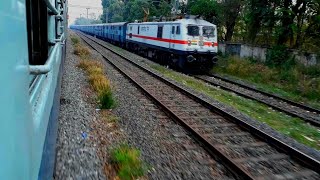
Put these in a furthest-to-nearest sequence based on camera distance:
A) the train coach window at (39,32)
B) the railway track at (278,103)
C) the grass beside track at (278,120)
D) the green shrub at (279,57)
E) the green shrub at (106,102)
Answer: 1. the green shrub at (279,57)
2. the railway track at (278,103)
3. the green shrub at (106,102)
4. the grass beside track at (278,120)
5. the train coach window at (39,32)

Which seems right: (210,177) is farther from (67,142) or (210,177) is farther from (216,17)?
(216,17)

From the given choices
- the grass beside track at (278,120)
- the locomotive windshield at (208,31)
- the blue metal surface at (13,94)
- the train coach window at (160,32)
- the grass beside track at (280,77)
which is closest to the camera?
the blue metal surface at (13,94)

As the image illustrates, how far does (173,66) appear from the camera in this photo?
20844mm

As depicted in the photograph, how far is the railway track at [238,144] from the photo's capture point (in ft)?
18.2

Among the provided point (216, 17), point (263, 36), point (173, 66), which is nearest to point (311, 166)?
point (173, 66)

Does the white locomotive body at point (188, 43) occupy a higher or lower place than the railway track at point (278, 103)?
higher

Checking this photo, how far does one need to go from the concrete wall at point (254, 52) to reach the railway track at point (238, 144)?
8.61 m

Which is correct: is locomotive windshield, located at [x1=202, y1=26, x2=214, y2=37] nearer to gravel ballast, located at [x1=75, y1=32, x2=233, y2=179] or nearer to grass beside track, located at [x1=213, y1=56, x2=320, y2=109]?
grass beside track, located at [x1=213, y1=56, x2=320, y2=109]

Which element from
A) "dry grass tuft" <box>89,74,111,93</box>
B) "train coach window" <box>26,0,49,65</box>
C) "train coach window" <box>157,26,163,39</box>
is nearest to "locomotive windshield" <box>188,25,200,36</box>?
"train coach window" <box>157,26,163,39</box>

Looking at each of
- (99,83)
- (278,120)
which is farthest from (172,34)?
(278,120)

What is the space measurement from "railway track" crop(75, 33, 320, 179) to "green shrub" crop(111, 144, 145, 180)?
1.47 m

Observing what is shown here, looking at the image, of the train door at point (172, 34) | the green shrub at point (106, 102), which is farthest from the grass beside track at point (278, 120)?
the train door at point (172, 34)

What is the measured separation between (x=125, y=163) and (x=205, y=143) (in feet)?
6.26

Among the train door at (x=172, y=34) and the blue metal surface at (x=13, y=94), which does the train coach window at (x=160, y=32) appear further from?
the blue metal surface at (x=13, y=94)
